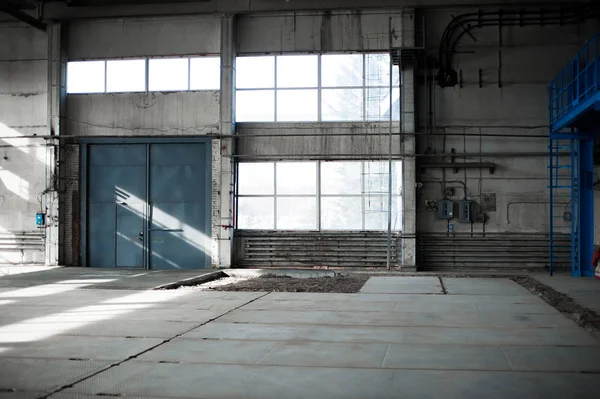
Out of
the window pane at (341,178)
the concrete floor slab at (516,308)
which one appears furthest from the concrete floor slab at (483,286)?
the window pane at (341,178)

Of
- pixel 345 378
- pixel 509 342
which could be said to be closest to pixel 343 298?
pixel 509 342

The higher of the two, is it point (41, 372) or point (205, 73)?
point (205, 73)

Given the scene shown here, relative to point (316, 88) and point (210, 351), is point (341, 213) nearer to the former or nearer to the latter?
point (316, 88)

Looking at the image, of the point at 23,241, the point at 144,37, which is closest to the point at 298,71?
the point at 144,37

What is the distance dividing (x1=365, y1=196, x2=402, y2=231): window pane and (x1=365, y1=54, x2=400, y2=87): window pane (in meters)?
3.52

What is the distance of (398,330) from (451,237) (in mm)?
10641

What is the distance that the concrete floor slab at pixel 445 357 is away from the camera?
247 inches

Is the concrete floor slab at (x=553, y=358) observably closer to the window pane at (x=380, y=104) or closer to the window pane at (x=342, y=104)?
the window pane at (x=380, y=104)

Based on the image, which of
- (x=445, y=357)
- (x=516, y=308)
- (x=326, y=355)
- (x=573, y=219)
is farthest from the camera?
(x=573, y=219)

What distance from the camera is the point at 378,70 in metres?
18.9

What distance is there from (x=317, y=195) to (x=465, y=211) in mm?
4452

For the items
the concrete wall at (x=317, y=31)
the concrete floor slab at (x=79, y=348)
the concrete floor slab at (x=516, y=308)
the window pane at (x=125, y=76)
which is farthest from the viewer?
the window pane at (x=125, y=76)

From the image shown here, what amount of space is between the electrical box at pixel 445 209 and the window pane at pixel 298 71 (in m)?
5.28

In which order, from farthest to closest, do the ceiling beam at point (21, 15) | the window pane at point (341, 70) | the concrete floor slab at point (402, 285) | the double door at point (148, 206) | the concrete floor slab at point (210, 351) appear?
1. the double door at point (148, 206)
2. the window pane at point (341, 70)
3. the ceiling beam at point (21, 15)
4. the concrete floor slab at point (402, 285)
5. the concrete floor slab at point (210, 351)
